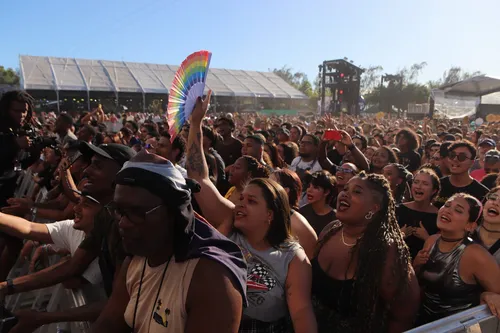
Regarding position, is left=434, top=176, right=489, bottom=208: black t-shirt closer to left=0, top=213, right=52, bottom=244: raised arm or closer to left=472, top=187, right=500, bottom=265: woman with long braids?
left=472, top=187, right=500, bottom=265: woman with long braids

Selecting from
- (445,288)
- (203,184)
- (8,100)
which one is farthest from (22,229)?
(445,288)

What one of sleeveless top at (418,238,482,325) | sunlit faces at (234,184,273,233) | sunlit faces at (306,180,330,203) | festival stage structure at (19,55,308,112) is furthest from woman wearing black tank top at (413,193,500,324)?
festival stage structure at (19,55,308,112)

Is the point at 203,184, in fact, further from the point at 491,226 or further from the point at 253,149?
the point at 253,149

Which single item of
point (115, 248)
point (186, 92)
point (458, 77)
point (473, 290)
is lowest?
point (473, 290)

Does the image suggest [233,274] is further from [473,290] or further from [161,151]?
[161,151]

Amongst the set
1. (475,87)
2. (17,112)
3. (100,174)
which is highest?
(475,87)

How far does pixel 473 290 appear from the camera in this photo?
7.65ft

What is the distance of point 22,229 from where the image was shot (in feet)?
8.44

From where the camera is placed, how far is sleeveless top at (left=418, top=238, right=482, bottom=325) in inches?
92.0

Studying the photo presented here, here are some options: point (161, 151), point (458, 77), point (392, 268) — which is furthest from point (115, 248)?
point (458, 77)

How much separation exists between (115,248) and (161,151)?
2917 millimetres

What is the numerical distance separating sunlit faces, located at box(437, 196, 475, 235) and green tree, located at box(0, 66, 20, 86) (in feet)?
211

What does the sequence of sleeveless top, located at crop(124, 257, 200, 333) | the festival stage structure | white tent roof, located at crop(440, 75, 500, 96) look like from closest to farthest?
sleeveless top, located at crop(124, 257, 200, 333)
white tent roof, located at crop(440, 75, 500, 96)
the festival stage structure

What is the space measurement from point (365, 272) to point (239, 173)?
1.74m
